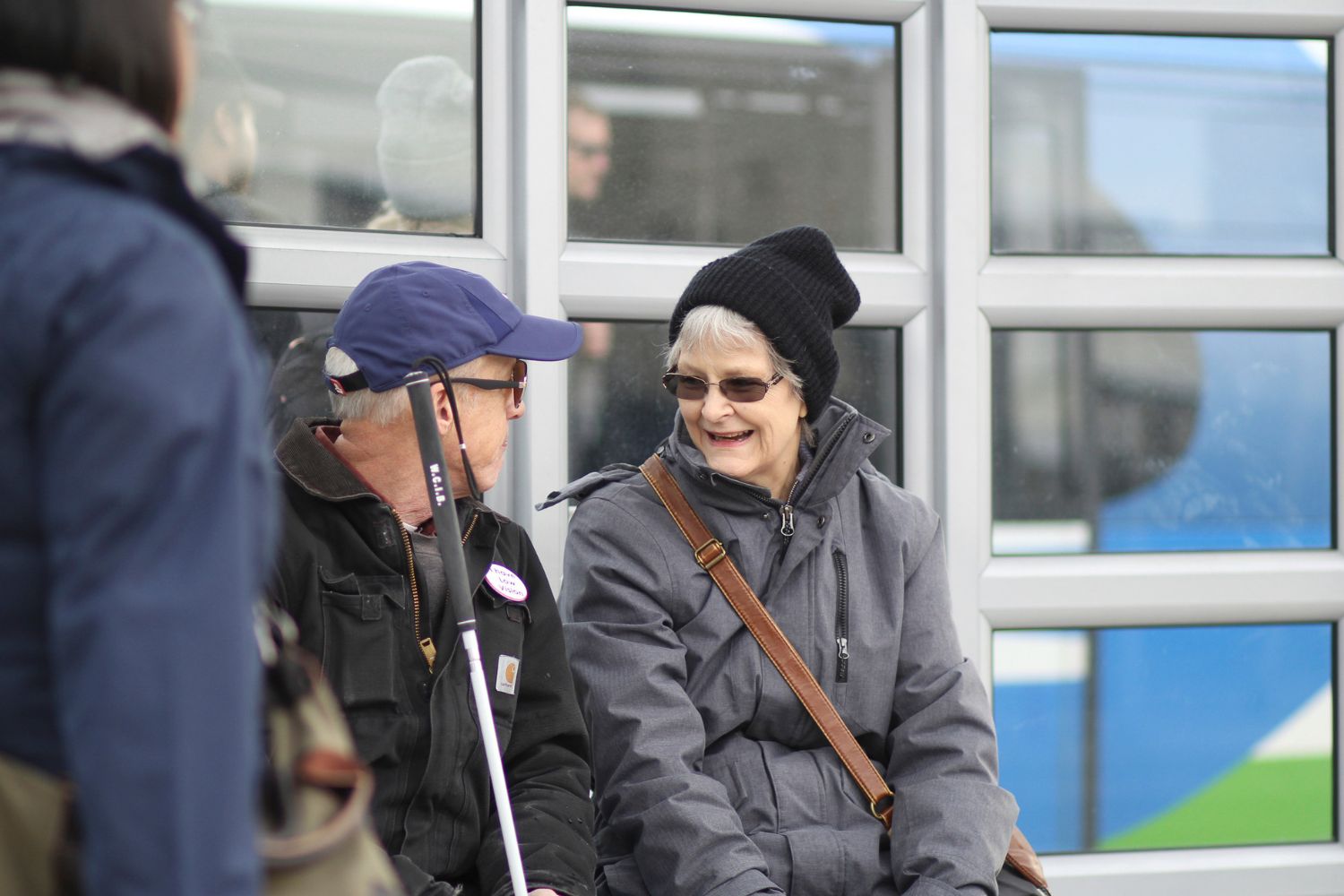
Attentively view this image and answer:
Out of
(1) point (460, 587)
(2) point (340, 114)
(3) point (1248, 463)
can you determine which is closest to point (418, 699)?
(1) point (460, 587)

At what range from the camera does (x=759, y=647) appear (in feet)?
9.12

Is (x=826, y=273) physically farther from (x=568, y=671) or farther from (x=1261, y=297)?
(x=1261, y=297)

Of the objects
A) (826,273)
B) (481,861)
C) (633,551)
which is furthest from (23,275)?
(826,273)

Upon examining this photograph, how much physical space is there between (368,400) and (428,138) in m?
0.99

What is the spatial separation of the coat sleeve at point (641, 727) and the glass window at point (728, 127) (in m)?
0.87

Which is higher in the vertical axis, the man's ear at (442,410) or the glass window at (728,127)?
the glass window at (728,127)

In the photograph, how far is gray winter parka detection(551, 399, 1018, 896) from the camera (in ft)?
8.55

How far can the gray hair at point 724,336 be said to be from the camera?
2902 mm

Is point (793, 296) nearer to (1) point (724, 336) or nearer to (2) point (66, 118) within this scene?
(1) point (724, 336)

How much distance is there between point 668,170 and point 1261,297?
150cm

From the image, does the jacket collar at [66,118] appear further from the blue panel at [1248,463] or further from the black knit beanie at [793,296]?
the blue panel at [1248,463]

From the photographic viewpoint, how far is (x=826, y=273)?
3.01 m

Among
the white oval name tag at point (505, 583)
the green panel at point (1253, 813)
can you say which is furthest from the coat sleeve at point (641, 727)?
the green panel at point (1253, 813)

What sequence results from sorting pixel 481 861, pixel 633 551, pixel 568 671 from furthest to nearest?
pixel 633 551 → pixel 568 671 → pixel 481 861
